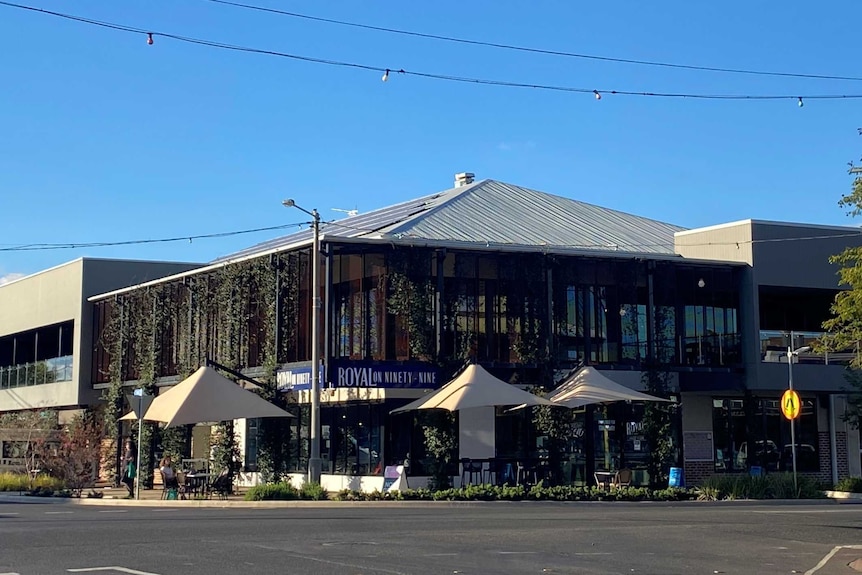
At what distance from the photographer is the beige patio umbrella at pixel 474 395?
27.8 meters

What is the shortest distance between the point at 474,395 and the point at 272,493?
19.2ft

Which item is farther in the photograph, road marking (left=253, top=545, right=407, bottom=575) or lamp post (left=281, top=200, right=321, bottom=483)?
lamp post (left=281, top=200, right=321, bottom=483)

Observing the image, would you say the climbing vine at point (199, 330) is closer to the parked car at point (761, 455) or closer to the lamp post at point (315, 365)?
the lamp post at point (315, 365)

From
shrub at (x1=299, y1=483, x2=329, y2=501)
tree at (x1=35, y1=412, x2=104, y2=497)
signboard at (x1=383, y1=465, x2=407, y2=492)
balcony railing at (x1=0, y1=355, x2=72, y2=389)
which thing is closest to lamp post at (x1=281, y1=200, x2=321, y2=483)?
shrub at (x1=299, y1=483, x2=329, y2=501)

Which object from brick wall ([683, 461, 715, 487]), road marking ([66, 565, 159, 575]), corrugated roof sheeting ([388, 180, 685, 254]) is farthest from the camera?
brick wall ([683, 461, 715, 487])

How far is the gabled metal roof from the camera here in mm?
33844

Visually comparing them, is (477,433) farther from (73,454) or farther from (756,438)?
(73,454)

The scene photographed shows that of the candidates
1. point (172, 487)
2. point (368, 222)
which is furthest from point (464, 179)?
point (172, 487)

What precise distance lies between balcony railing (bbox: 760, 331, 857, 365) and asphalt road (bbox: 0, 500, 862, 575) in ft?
40.8

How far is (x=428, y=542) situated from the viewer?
15.7m

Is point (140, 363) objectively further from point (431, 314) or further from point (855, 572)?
point (855, 572)

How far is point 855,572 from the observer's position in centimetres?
1329

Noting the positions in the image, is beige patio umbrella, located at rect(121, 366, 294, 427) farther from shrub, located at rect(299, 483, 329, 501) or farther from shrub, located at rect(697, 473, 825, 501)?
shrub, located at rect(697, 473, 825, 501)

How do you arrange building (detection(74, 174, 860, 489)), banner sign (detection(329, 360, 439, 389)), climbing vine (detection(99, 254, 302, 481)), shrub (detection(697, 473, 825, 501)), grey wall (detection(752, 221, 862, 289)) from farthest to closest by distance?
1. grey wall (detection(752, 221, 862, 289))
2. climbing vine (detection(99, 254, 302, 481))
3. building (detection(74, 174, 860, 489))
4. banner sign (detection(329, 360, 439, 389))
5. shrub (detection(697, 473, 825, 501))
